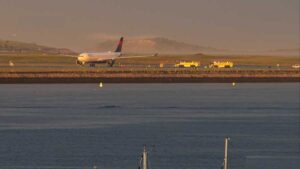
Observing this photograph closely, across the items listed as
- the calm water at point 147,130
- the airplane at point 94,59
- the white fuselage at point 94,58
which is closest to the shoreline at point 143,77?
the calm water at point 147,130

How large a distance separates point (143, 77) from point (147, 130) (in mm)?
67603

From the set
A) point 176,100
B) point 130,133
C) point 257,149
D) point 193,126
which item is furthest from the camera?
point 176,100

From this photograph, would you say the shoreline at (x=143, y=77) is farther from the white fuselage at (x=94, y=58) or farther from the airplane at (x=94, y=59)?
the white fuselage at (x=94, y=58)

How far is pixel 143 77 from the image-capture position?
419 feet

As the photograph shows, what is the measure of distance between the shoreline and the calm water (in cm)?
2693

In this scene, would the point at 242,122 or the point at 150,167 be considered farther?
the point at 242,122

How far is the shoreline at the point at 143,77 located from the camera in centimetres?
12281

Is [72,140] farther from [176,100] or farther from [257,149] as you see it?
[176,100]

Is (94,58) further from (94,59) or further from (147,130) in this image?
(147,130)

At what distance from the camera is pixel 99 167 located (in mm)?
43938

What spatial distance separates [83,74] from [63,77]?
4.98 m

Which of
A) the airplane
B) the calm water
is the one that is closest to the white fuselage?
the airplane

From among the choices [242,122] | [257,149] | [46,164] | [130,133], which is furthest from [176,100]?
[46,164]

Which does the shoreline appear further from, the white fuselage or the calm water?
the white fuselage
